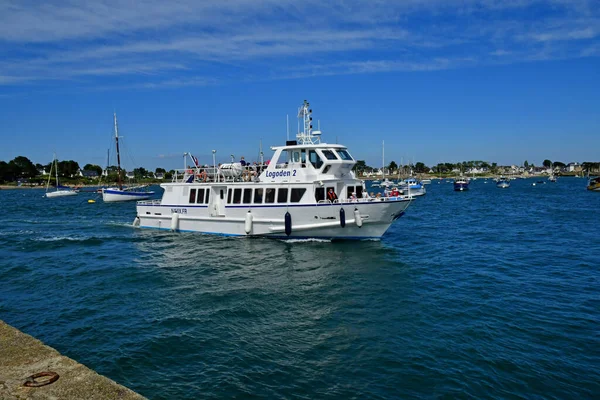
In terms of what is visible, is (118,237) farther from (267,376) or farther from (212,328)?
(267,376)

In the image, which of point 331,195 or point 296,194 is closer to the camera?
point 331,195

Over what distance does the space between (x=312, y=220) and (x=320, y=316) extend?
1063 centimetres

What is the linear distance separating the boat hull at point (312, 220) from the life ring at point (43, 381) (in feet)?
54.1

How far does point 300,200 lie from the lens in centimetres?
2298

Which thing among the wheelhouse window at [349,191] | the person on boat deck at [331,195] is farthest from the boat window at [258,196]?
the wheelhouse window at [349,191]

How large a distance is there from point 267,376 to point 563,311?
927cm

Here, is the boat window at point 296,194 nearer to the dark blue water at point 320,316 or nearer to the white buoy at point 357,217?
the dark blue water at point 320,316

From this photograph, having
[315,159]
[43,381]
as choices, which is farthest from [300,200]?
[43,381]

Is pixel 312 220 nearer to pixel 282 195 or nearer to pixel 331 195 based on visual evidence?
pixel 331 195

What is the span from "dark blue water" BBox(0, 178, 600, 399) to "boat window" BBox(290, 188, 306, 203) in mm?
2506

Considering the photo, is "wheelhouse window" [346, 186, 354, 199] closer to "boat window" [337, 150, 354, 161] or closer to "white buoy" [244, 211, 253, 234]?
"boat window" [337, 150, 354, 161]

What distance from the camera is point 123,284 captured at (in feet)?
53.1

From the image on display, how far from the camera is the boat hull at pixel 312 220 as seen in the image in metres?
22.1

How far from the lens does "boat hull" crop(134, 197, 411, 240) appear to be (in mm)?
22125
